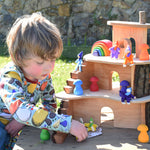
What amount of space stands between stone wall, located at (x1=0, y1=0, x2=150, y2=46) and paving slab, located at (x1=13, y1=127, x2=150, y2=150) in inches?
143

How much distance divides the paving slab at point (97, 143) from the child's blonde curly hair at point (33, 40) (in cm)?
49

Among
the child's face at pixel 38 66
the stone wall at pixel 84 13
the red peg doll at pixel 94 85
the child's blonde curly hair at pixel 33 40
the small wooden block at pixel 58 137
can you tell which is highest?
the stone wall at pixel 84 13

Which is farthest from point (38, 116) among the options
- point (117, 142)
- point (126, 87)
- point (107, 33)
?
point (107, 33)

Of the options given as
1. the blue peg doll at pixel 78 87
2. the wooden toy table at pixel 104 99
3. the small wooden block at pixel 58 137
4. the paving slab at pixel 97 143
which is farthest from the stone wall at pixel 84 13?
the small wooden block at pixel 58 137

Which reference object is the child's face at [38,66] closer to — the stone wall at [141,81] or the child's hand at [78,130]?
the child's hand at [78,130]

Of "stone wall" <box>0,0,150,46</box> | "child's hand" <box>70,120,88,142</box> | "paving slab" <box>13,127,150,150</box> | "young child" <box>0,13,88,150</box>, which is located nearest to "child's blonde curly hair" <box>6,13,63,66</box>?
"young child" <box>0,13,88,150</box>

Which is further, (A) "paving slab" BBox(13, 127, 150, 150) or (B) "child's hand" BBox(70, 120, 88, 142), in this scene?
(A) "paving slab" BBox(13, 127, 150, 150)

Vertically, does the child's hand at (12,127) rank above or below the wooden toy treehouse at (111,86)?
below

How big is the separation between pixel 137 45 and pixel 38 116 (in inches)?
30.8

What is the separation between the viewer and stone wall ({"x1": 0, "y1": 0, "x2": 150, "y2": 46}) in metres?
5.18

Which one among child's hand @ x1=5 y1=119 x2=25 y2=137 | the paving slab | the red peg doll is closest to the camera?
the paving slab

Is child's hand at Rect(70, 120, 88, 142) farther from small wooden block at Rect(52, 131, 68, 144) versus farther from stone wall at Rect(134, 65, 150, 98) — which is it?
stone wall at Rect(134, 65, 150, 98)

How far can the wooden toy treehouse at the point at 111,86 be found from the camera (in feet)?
5.80

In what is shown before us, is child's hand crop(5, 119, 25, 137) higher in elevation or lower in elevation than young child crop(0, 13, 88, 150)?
lower
